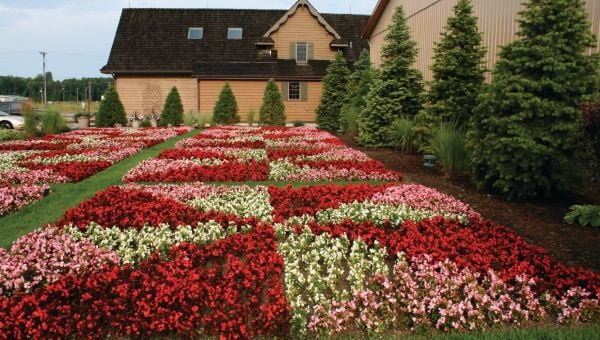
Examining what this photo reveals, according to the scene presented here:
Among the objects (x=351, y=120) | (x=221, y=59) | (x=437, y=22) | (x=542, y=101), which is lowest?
(x=351, y=120)

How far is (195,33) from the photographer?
38906 mm

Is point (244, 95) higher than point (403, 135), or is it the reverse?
point (244, 95)

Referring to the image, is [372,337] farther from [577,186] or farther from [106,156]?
[106,156]

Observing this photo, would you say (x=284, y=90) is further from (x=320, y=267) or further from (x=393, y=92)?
(x=320, y=267)

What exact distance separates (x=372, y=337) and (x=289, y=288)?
113cm

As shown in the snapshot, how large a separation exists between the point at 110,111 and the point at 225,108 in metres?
7.28

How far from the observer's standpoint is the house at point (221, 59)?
35.8m

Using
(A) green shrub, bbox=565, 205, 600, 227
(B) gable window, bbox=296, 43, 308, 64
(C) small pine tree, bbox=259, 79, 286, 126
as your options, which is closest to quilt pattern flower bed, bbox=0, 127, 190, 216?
(A) green shrub, bbox=565, 205, 600, 227

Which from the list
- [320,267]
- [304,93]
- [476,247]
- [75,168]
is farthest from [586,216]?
[304,93]

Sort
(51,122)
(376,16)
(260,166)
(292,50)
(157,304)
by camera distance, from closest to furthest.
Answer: (157,304) < (260,166) < (51,122) < (376,16) < (292,50)

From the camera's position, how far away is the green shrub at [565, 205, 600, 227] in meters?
7.45

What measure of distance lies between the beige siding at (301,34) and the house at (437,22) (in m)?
5.68

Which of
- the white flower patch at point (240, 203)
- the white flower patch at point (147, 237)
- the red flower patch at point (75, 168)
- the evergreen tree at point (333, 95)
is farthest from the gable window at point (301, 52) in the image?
the white flower patch at point (147, 237)

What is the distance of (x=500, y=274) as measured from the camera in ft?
17.8
